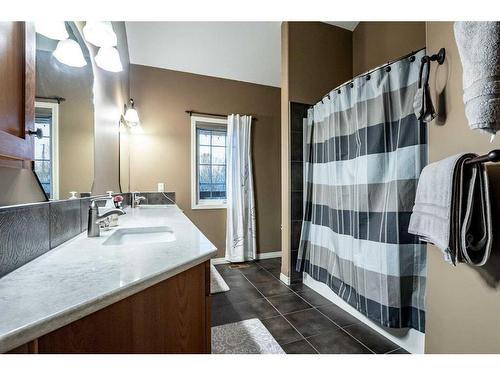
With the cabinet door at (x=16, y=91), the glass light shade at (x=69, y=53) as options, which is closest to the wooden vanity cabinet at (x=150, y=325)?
the cabinet door at (x=16, y=91)

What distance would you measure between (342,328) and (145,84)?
3353 millimetres

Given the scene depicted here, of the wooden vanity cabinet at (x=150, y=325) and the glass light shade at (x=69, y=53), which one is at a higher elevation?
the glass light shade at (x=69, y=53)

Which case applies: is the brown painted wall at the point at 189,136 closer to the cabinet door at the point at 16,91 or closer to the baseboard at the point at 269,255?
the baseboard at the point at 269,255

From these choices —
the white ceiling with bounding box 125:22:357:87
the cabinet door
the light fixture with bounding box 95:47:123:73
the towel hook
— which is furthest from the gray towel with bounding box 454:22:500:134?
the white ceiling with bounding box 125:22:357:87

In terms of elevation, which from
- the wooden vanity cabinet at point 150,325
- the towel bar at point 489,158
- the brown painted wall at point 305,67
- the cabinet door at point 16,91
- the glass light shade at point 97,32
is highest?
the brown painted wall at point 305,67

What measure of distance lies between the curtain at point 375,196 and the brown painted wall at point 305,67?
40 cm

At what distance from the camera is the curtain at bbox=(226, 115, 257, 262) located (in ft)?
10.0

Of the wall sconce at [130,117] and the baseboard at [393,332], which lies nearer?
the baseboard at [393,332]

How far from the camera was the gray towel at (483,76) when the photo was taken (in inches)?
22.3

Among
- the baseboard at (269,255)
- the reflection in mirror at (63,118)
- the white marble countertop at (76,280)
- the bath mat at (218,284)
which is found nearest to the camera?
the white marble countertop at (76,280)

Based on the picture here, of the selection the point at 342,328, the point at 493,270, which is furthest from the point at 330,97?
the point at 342,328

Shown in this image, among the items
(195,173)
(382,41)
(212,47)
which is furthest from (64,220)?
(382,41)

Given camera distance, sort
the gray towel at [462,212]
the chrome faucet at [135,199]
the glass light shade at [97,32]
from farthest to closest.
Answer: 1. the chrome faucet at [135,199]
2. the glass light shade at [97,32]
3. the gray towel at [462,212]
